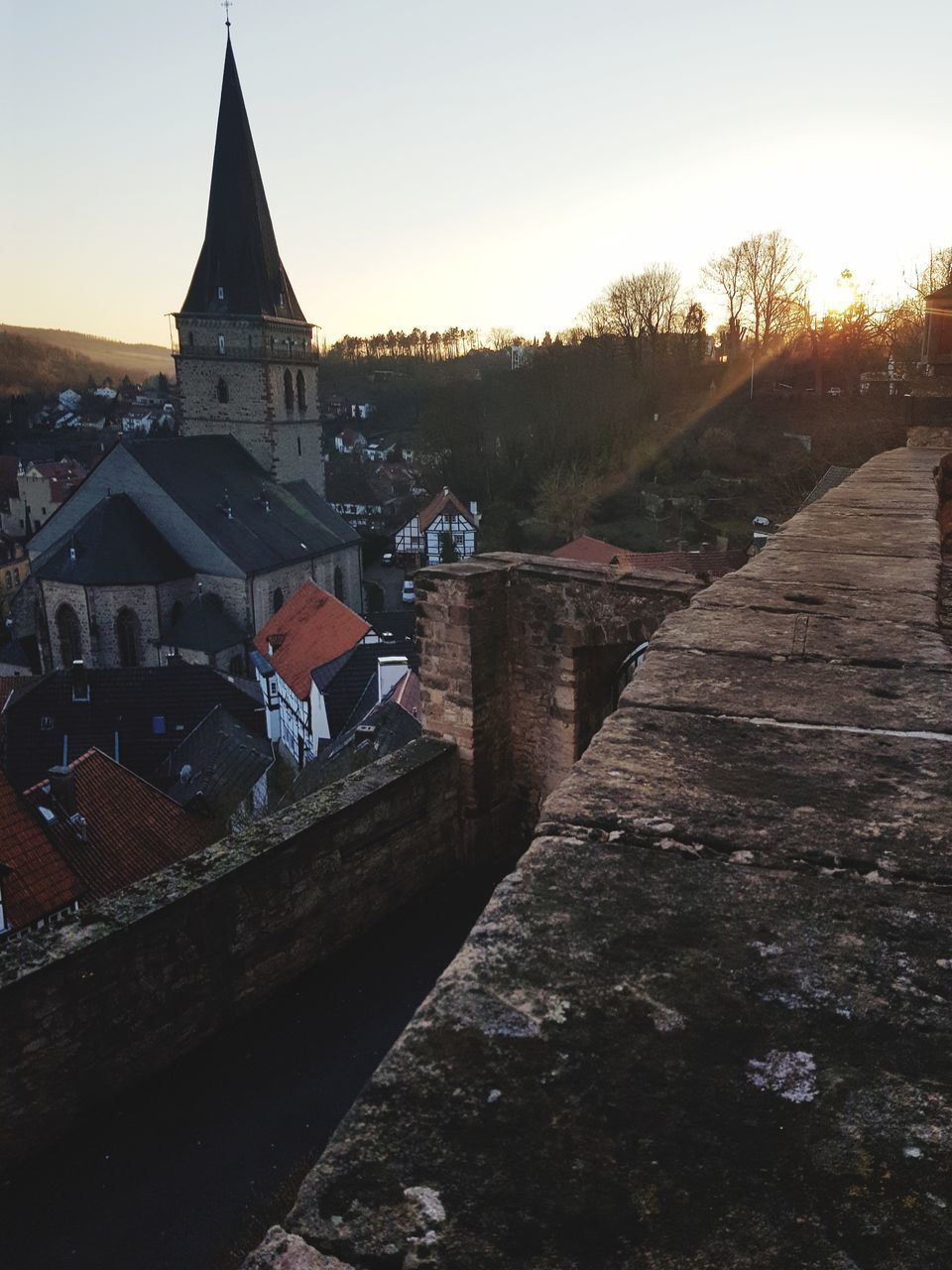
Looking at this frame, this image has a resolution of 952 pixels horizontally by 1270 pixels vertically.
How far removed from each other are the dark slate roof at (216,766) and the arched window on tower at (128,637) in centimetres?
1116

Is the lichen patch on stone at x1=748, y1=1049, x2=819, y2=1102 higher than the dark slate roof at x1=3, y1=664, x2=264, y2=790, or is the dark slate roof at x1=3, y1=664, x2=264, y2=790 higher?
the lichen patch on stone at x1=748, y1=1049, x2=819, y2=1102

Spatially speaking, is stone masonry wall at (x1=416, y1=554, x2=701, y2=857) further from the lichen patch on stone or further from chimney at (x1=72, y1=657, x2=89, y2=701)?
chimney at (x1=72, y1=657, x2=89, y2=701)

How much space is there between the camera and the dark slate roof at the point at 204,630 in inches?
1303

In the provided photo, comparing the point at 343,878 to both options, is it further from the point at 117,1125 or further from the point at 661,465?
the point at 661,465

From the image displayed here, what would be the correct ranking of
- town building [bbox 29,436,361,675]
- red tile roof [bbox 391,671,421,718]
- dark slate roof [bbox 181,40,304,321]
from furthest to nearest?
dark slate roof [bbox 181,40,304,321]
town building [bbox 29,436,361,675]
red tile roof [bbox 391,671,421,718]

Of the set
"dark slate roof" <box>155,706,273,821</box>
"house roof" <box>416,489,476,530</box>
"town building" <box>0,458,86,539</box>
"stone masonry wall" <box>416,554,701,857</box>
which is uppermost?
"town building" <box>0,458,86,539</box>

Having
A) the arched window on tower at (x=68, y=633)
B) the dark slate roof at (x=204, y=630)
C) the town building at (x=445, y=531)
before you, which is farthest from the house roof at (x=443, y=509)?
the arched window on tower at (x=68, y=633)

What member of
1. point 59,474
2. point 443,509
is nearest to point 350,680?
point 443,509

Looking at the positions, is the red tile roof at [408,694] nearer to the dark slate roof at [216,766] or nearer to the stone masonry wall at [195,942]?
the dark slate roof at [216,766]

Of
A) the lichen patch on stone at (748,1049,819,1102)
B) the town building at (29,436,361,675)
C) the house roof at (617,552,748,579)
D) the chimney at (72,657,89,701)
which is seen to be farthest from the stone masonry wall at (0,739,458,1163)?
the town building at (29,436,361,675)

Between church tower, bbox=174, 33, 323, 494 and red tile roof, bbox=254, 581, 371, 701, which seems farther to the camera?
church tower, bbox=174, 33, 323, 494

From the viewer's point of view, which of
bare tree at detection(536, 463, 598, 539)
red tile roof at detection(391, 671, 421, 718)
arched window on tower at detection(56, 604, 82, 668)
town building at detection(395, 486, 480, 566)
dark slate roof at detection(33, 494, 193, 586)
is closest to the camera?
red tile roof at detection(391, 671, 421, 718)

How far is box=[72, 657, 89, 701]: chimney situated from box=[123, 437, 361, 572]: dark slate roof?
9874mm

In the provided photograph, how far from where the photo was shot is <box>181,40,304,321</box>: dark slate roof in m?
41.8
